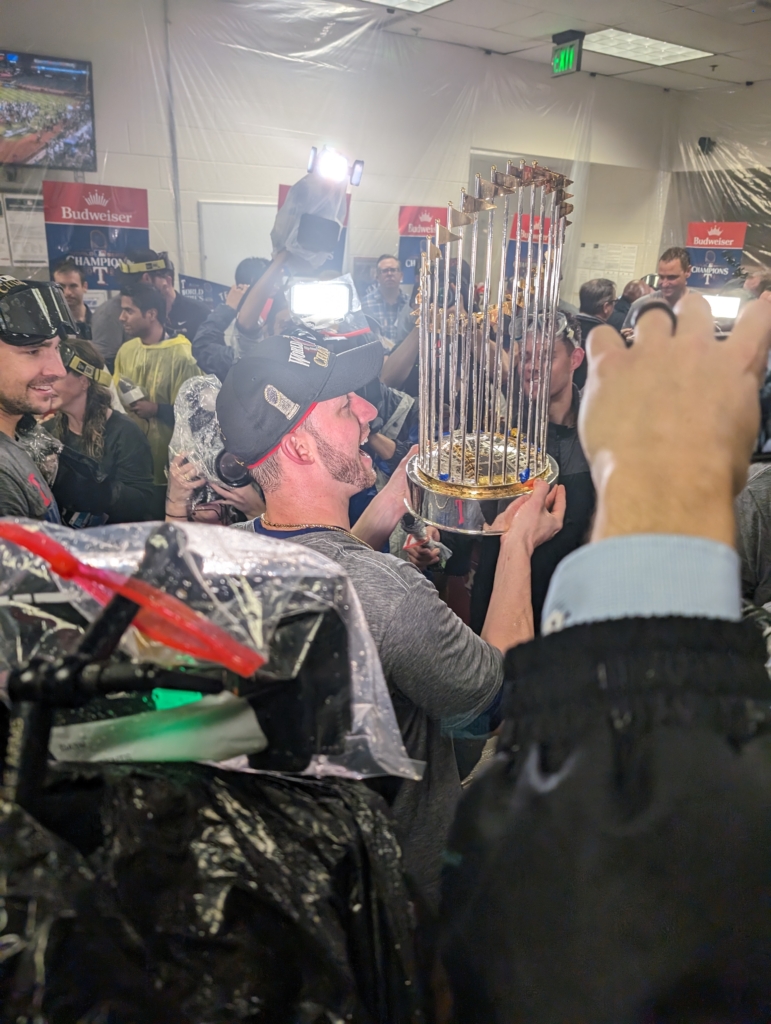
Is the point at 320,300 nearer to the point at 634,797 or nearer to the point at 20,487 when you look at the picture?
the point at 20,487

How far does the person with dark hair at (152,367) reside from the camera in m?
2.79

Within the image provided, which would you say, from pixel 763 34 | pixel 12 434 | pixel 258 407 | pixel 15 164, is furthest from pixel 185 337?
pixel 763 34

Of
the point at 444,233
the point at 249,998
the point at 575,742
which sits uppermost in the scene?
the point at 444,233

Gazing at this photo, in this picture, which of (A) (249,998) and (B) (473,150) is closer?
(A) (249,998)

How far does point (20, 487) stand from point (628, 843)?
1.52 m

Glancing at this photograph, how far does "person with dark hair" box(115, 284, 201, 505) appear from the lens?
2.79m

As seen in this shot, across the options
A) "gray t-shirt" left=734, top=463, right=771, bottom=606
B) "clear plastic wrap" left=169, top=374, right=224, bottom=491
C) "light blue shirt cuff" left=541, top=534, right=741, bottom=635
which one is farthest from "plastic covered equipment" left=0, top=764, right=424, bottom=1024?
"clear plastic wrap" left=169, top=374, right=224, bottom=491

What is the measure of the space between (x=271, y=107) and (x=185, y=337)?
4.61ft

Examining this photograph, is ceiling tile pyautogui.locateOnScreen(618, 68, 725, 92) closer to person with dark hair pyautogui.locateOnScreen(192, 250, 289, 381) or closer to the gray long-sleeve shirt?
person with dark hair pyautogui.locateOnScreen(192, 250, 289, 381)

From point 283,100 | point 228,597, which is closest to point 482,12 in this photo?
point 283,100

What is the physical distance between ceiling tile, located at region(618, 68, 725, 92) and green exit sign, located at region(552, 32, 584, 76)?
1099mm

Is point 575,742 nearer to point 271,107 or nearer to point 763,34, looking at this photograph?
point 271,107

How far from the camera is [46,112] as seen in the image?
3.18 meters

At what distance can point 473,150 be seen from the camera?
14.8ft
